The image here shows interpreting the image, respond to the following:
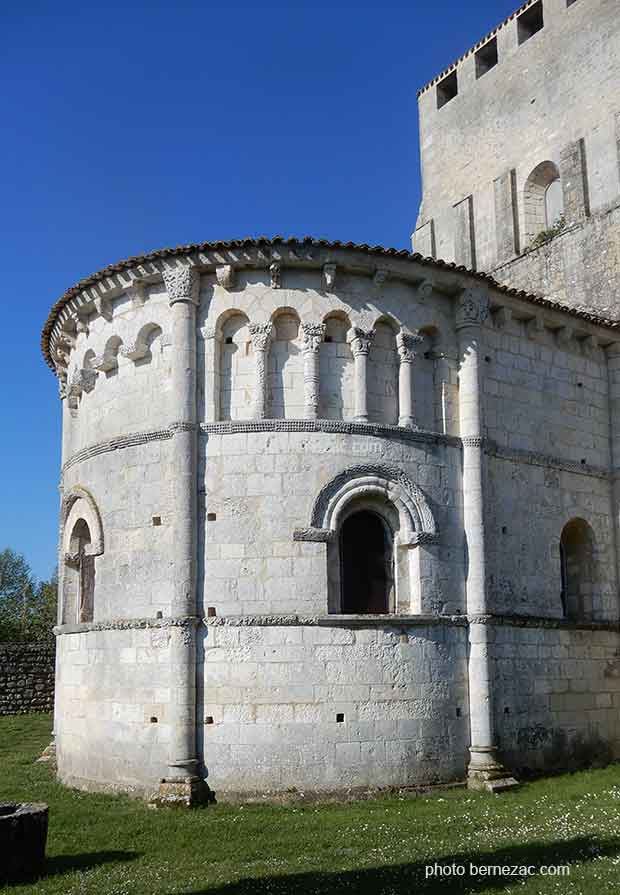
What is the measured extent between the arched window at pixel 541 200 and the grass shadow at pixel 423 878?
17016 millimetres

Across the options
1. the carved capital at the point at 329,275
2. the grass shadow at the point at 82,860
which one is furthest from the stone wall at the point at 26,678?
the carved capital at the point at 329,275

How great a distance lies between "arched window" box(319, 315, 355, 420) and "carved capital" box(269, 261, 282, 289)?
967 mm

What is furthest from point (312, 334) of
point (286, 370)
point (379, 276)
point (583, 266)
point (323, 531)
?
point (583, 266)

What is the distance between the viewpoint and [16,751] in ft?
63.4

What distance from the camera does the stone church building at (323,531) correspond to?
13430 mm

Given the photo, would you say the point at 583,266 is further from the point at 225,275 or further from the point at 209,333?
the point at 209,333

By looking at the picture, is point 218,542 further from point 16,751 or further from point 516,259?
point 516,259

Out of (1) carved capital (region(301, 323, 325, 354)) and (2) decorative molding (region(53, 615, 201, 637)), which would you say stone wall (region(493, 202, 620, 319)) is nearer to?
(1) carved capital (region(301, 323, 325, 354))

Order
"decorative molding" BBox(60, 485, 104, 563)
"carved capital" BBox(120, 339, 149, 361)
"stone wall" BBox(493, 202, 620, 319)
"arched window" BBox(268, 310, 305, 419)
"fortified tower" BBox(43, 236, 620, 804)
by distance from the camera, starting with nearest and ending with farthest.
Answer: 1. "fortified tower" BBox(43, 236, 620, 804)
2. "arched window" BBox(268, 310, 305, 419)
3. "carved capital" BBox(120, 339, 149, 361)
4. "decorative molding" BBox(60, 485, 104, 563)
5. "stone wall" BBox(493, 202, 620, 319)

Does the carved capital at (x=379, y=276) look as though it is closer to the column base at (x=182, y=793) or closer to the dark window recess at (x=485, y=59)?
the column base at (x=182, y=793)

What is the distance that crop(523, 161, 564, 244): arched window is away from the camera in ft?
77.9

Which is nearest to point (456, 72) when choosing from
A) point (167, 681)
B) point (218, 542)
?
point (218, 542)

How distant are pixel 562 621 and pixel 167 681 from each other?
683cm

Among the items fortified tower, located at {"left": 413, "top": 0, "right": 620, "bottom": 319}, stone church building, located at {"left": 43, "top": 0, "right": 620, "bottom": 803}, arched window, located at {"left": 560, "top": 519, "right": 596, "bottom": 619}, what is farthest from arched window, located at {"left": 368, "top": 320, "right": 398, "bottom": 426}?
fortified tower, located at {"left": 413, "top": 0, "right": 620, "bottom": 319}
